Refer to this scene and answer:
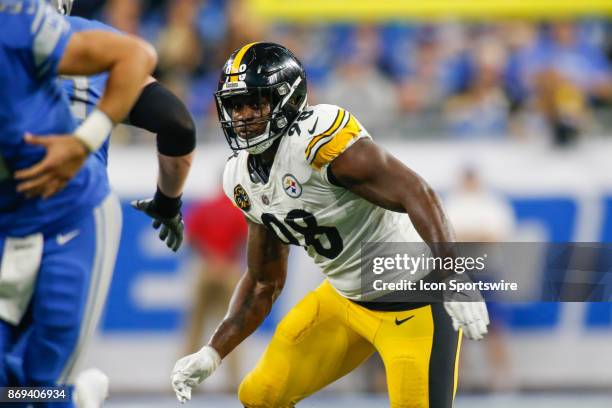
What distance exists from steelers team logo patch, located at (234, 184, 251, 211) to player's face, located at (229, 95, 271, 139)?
261mm

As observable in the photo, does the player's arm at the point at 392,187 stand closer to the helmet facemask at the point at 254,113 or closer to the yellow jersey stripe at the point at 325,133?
the yellow jersey stripe at the point at 325,133

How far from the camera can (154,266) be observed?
732cm

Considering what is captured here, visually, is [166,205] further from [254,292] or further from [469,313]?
[469,313]

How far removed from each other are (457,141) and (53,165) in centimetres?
Result: 482

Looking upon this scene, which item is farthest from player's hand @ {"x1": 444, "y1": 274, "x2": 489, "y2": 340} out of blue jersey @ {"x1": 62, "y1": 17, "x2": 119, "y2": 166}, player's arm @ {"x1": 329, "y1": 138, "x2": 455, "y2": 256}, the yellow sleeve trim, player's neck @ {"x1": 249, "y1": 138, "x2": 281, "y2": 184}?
blue jersey @ {"x1": 62, "y1": 17, "x2": 119, "y2": 166}

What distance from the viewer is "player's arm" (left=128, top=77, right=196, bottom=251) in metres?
3.53

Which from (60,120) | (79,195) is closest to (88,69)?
(60,120)

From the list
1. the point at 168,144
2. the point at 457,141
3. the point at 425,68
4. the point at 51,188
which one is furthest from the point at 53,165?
the point at 425,68

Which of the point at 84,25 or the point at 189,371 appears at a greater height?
the point at 84,25

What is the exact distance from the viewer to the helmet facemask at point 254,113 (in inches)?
148

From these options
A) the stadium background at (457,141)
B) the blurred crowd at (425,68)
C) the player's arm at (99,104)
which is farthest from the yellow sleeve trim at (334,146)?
the blurred crowd at (425,68)

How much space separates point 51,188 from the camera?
308cm

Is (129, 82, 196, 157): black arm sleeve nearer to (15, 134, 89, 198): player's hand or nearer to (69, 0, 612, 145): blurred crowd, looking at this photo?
(15, 134, 89, 198): player's hand

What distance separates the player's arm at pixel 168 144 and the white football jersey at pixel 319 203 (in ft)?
0.73
